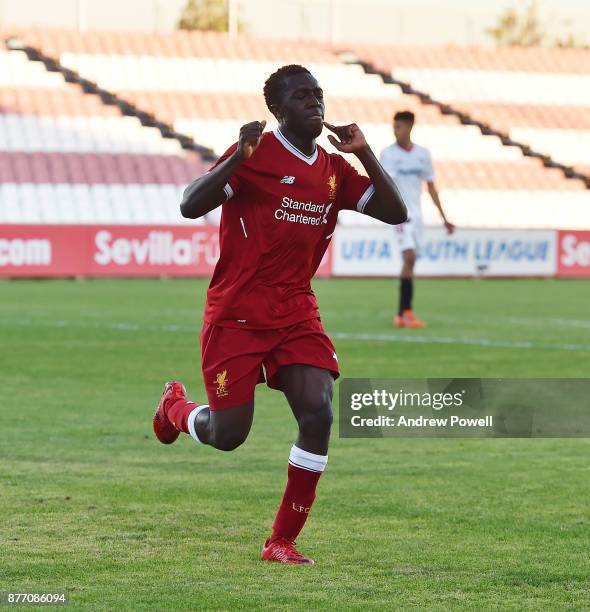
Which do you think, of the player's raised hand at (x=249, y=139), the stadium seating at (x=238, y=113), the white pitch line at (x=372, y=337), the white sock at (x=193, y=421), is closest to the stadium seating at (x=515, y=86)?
the stadium seating at (x=238, y=113)

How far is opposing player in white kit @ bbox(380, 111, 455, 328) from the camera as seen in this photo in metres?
16.2

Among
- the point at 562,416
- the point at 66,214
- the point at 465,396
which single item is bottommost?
the point at 66,214

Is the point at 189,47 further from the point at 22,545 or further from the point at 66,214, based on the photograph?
the point at 22,545

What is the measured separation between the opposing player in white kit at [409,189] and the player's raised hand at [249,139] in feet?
35.6

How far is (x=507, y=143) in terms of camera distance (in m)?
42.6

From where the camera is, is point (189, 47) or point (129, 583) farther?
point (189, 47)

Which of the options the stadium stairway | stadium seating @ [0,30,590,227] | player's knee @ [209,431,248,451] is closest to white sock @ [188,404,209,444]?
player's knee @ [209,431,248,451]

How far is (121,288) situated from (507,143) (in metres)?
20.9

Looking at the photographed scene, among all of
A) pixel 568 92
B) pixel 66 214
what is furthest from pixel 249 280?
pixel 568 92

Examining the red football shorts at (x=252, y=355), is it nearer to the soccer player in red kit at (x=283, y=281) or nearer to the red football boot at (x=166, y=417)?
the soccer player in red kit at (x=283, y=281)

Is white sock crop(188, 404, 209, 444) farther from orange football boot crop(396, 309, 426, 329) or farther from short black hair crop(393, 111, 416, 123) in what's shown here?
orange football boot crop(396, 309, 426, 329)

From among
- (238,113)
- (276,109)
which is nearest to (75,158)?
(238,113)

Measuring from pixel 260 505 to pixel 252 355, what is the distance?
4.00 feet

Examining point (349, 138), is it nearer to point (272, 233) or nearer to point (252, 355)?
point (272, 233)
